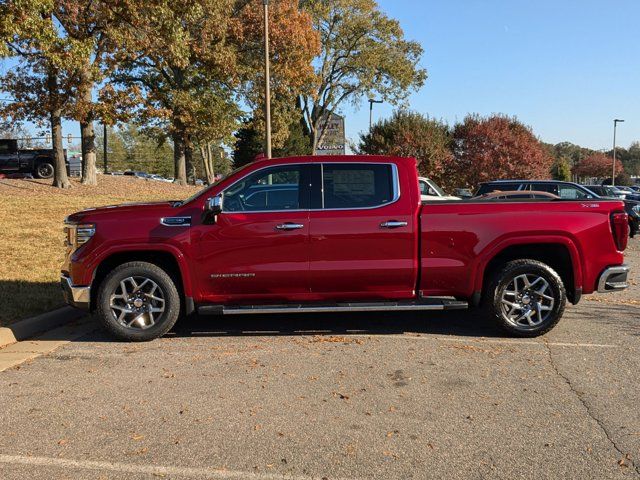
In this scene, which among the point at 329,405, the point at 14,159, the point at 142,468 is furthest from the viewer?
the point at 14,159

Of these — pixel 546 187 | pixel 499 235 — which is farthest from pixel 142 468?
pixel 546 187

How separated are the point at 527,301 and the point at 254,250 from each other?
2.90 m

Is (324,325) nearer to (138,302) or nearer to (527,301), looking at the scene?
(138,302)

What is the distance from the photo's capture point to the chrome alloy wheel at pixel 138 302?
5.85m

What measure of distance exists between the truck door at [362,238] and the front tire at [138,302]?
4.95 ft

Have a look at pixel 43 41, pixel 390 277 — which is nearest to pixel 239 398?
pixel 390 277

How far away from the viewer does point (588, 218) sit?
5.89 m

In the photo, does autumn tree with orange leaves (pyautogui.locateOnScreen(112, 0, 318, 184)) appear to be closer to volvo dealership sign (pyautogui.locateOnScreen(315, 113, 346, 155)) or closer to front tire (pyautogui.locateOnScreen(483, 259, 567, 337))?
volvo dealership sign (pyautogui.locateOnScreen(315, 113, 346, 155))

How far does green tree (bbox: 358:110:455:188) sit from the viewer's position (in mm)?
31359

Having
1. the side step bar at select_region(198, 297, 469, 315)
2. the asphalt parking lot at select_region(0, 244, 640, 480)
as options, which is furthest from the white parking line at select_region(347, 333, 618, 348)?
the side step bar at select_region(198, 297, 469, 315)

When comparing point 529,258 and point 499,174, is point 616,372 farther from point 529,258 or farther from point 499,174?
point 499,174

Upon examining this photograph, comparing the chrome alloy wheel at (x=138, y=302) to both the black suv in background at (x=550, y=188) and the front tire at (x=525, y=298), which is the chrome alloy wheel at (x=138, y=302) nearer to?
the front tire at (x=525, y=298)

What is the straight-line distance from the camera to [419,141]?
3164cm

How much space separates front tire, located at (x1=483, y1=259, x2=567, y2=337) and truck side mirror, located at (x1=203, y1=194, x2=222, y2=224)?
9.58 feet
